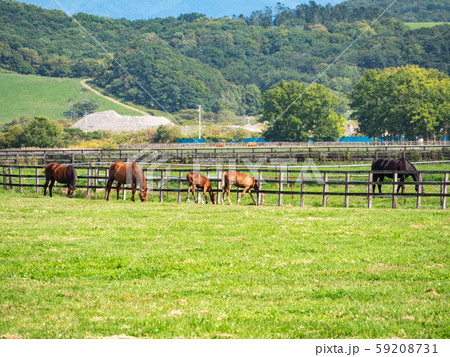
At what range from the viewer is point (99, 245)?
32.4ft

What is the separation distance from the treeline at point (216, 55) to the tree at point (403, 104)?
1922 cm

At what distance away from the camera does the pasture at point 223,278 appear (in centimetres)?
570

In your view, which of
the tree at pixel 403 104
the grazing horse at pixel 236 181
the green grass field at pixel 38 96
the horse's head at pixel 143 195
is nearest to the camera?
the grazing horse at pixel 236 181

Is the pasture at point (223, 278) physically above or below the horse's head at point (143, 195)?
above

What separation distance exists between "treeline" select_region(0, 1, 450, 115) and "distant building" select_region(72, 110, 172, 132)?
8.91 meters

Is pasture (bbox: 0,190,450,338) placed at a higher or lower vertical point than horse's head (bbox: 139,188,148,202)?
higher

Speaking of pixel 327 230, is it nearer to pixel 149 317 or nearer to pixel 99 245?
pixel 99 245

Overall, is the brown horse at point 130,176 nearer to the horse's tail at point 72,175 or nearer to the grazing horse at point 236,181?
the horse's tail at point 72,175

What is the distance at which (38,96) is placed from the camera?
162125 millimetres

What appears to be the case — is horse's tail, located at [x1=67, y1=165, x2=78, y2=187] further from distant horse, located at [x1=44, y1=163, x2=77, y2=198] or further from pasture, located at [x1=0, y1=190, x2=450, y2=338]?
pasture, located at [x1=0, y1=190, x2=450, y2=338]

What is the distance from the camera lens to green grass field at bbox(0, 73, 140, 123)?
5689 inches

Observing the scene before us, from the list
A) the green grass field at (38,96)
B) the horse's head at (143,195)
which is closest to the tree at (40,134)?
the green grass field at (38,96)

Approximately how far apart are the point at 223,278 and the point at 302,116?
83.8 m

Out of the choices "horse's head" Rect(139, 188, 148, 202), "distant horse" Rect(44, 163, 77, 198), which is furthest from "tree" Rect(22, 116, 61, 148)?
"horse's head" Rect(139, 188, 148, 202)
